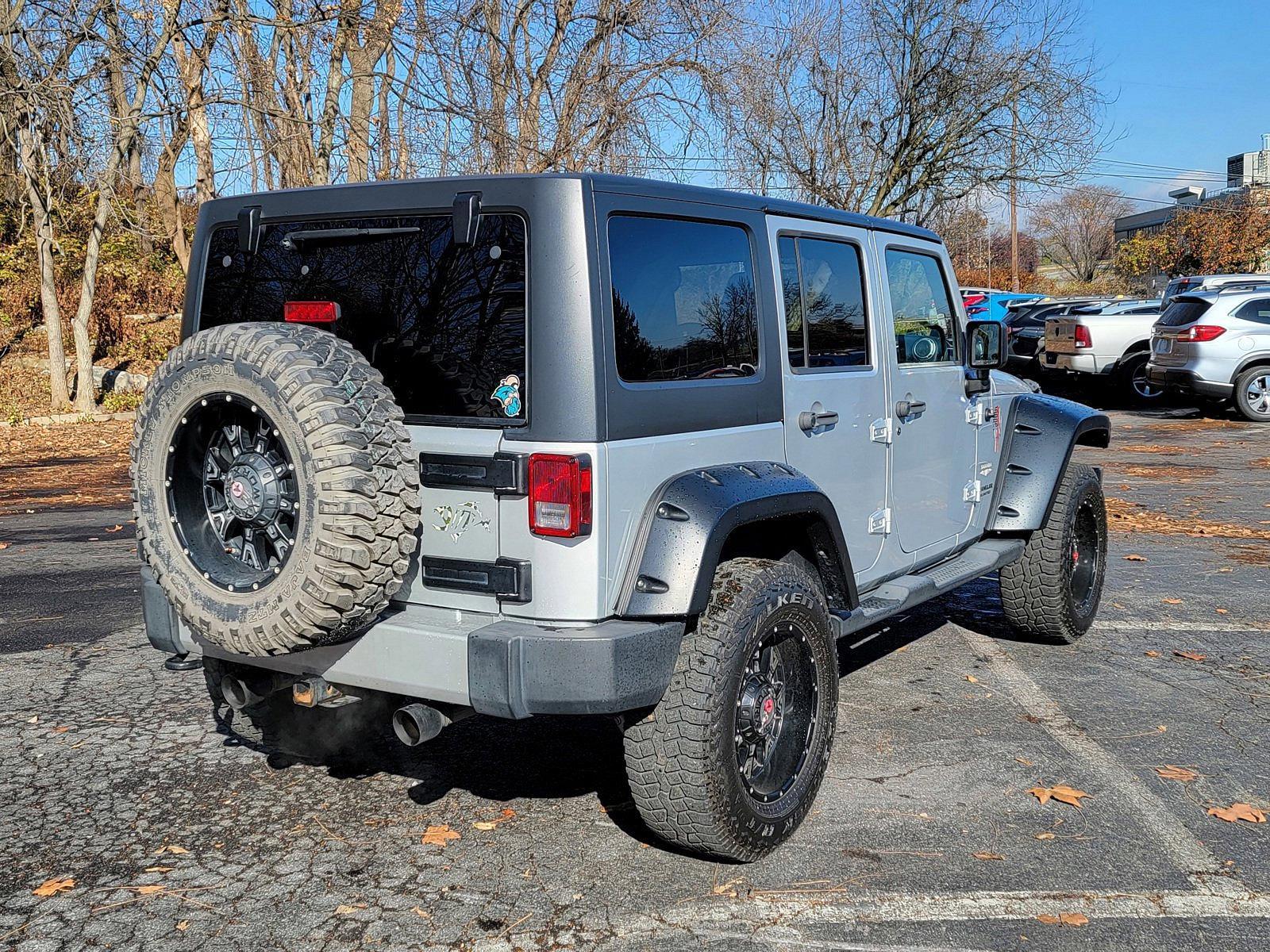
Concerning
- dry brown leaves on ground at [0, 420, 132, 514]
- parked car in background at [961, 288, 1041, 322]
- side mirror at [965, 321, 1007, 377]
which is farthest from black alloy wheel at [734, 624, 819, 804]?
parked car in background at [961, 288, 1041, 322]

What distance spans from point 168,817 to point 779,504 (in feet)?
A: 7.53

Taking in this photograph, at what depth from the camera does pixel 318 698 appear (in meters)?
3.69

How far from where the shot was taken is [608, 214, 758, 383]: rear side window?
11.6 ft

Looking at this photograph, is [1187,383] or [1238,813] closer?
[1238,813]

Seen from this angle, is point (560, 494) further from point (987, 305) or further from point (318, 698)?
point (987, 305)

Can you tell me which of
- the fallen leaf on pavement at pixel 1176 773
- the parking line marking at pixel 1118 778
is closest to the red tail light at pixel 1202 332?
the parking line marking at pixel 1118 778

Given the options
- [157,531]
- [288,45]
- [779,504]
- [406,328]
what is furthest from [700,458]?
[288,45]

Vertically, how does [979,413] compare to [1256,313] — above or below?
below

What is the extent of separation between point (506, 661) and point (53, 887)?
157 cm

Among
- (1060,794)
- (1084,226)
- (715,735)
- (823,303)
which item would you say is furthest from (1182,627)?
(1084,226)

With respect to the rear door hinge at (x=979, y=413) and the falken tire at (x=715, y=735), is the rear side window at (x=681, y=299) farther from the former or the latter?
the rear door hinge at (x=979, y=413)

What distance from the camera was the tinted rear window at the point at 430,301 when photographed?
346 centimetres

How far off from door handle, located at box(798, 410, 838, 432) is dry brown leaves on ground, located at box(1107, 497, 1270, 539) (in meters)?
6.15

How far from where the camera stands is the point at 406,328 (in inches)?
143
